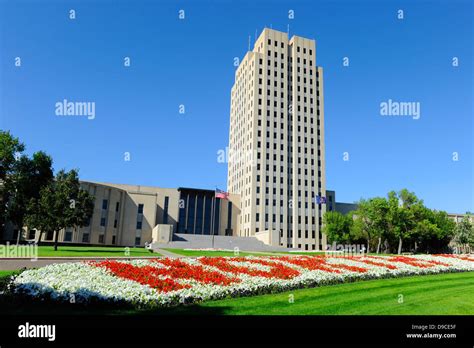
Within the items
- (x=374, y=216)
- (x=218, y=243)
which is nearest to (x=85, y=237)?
(x=218, y=243)

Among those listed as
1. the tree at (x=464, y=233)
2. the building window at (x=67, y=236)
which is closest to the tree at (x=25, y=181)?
the building window at (x=67, y=236)

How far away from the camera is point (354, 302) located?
11.4m

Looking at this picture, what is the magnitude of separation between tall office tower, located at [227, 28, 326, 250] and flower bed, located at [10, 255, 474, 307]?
63.0 metres

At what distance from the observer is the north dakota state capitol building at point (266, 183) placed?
7369 centimetres

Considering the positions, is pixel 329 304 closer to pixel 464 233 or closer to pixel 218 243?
pixel 218 243

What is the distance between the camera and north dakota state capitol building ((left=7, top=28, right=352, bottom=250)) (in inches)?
2901

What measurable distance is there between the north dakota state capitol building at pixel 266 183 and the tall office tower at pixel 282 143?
0.25 meters

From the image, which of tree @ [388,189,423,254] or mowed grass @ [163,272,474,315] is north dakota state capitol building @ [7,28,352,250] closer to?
tree @ [388,189,423,254]

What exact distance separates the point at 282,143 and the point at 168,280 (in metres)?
78.9

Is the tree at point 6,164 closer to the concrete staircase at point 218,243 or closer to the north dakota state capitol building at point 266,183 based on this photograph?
the north dakota state capitol building at point 266,183

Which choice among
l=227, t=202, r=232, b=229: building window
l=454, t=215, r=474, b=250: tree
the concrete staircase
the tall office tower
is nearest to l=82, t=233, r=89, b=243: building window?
the concrete staircase

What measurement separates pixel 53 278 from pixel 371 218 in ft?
205

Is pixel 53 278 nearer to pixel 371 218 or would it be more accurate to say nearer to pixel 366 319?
pixel 366 319

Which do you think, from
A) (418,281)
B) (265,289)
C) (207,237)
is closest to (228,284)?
(265,289)
